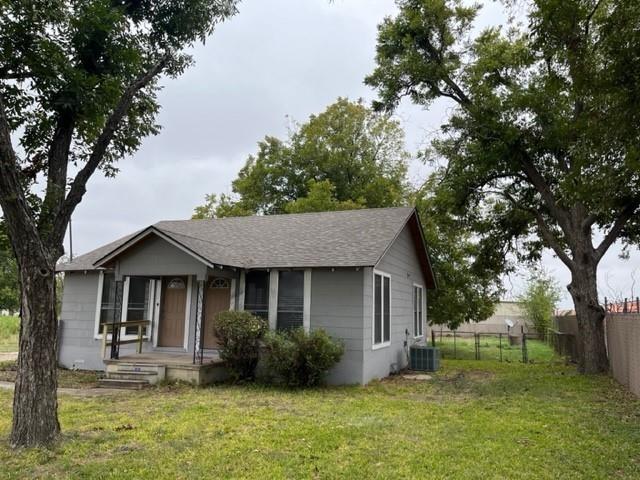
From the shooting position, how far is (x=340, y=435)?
6.09 meters

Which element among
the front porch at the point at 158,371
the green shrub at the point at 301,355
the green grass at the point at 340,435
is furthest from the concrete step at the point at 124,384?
the green shrub at the point at 301,355

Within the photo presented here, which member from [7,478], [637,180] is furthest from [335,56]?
[7,478]

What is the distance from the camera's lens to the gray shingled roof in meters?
10.6

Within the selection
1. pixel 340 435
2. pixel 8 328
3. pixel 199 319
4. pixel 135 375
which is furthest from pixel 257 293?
pixel 8 328

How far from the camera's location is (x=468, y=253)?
1930 centimetres

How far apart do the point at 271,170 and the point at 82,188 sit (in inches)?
980

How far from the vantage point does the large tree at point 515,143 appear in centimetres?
936

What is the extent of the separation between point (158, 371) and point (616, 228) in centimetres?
1195

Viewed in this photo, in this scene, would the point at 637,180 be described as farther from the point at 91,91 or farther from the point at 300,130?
the point at 300,130

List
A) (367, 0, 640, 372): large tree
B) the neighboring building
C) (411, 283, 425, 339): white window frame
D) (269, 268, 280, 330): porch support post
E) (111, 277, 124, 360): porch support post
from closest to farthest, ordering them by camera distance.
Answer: (367, 0, 640, 372): large tree → (269, 268, 280, 330): porch support post → (111, 277, 124, 360): porch support post → (411, 283, 425, 339): white window frame → the neighboring building

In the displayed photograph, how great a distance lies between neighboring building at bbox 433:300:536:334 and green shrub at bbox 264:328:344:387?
1988 centimetres

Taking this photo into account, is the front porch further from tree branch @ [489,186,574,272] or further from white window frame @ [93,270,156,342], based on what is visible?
tree branch @ [489,186,574,272]

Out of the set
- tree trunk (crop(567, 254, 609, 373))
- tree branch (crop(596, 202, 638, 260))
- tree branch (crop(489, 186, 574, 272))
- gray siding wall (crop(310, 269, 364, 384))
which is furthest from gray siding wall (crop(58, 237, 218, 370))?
tree branch (crop(596, 202, 638, 260))

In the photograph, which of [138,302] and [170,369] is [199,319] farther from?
[138,302]
